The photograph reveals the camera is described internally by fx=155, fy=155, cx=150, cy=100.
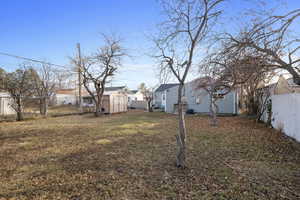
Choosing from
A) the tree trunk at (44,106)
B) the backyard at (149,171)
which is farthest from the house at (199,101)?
the tree trunk at (44,106)

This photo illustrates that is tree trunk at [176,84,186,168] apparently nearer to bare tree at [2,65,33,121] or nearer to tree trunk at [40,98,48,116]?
bare tree at [2,65,33,121]

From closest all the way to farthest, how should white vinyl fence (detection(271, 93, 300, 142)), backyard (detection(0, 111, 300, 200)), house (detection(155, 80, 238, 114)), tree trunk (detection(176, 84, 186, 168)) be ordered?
backyard (detection(0, 111, 300, 200)) < tree trunk (detection(176, 84, 186, 168)) < white vinyl fence (detection(271, 93, 300, 142)) < house (detection(155, 80, 238, 114))

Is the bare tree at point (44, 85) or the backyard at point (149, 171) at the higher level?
the bare tree at point (44, 85)

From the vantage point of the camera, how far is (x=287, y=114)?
19.9ft

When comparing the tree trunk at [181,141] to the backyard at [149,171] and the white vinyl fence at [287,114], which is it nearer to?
→ the backyard at [149,171]

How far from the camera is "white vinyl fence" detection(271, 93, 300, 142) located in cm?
522

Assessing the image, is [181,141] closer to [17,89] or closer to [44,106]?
[17,89]

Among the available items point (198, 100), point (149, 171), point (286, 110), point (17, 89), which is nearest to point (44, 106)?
point (17, 89)

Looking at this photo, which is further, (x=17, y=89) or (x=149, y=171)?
(x=17, y=89)

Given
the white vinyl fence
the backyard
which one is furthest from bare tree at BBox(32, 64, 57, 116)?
the white vinyl fence

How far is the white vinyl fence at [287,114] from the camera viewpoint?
522cm

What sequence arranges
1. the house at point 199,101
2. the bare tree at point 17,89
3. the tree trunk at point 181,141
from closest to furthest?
the tree trunk at point 181,141 → the bare tree at point 17,89 → the house at point 199,101

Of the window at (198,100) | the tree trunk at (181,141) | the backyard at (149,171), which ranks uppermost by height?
the window at (198,100)

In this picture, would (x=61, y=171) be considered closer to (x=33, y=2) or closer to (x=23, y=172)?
(x=23, y=172)
